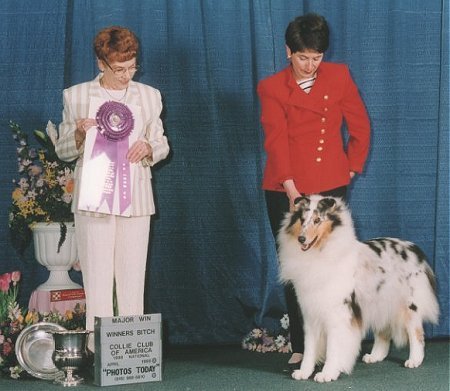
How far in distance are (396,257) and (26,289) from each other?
1917 mm

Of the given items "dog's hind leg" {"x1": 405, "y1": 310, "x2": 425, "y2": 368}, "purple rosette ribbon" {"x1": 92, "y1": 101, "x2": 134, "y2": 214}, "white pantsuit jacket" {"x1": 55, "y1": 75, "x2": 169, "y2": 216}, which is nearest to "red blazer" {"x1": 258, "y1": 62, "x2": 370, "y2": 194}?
"white pantsuit jacket" {"x1": 55, "y1": 75, "x2": 169, "y2": 216}

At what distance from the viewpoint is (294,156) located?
345 cm

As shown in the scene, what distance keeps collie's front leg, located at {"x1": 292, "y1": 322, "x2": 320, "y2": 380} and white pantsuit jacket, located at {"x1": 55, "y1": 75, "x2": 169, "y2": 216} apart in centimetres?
82

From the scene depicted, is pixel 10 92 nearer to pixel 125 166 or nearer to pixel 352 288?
pixel 125 166

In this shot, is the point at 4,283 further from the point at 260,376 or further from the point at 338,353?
the point at 338,353

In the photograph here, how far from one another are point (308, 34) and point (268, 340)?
5.50 ft

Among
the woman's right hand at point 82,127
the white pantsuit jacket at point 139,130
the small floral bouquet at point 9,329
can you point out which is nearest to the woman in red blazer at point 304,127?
A: the white pantsuit jacket at point 139,130

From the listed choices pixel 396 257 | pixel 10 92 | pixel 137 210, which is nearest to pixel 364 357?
pixel 396 257

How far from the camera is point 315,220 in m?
3.25

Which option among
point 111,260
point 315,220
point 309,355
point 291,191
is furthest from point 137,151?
point 309,355

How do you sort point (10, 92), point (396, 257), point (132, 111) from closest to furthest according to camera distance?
point (132, 111), point (396, 257), point (10, 92)

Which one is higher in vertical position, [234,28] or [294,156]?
[234,28]

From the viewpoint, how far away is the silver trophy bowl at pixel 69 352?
3275 mm

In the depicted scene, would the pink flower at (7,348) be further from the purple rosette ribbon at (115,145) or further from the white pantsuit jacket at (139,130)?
A: the purple rosette ribbon at (115,145)
